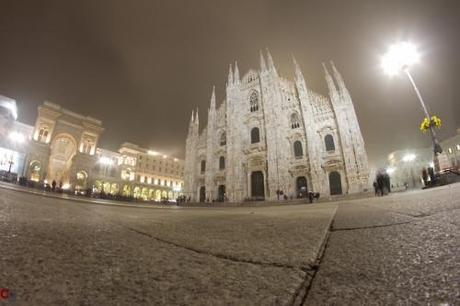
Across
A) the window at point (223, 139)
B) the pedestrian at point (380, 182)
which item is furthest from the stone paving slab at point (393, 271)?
the window at point (223, 139)

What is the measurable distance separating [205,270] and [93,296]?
0.38 metres

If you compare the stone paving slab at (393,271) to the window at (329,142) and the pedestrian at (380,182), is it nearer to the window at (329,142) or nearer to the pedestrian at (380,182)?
the pedestrian at (380,182)

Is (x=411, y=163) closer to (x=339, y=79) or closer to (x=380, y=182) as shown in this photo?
(x=339, y=79)

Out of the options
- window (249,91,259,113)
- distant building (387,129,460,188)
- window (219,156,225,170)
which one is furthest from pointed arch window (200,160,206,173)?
distant building (387,129,460,188)

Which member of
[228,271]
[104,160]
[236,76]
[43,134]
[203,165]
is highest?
[236,76]

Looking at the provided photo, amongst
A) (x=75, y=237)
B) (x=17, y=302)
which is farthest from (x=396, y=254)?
(x=75, y=237)

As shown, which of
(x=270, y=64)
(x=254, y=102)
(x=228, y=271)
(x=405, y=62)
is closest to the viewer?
(x=228, y=271)

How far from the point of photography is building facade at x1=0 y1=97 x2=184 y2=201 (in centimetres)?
3133

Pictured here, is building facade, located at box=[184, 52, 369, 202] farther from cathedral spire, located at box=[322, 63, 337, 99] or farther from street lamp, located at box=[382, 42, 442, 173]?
street lamp, located at box=[382, 42, 442, 173]

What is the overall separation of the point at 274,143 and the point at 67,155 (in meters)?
37.0

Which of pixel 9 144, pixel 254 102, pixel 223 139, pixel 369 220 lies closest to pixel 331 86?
pixel 254 102

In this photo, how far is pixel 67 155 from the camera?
120 ft

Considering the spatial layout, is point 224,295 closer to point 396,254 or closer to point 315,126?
point 396,254

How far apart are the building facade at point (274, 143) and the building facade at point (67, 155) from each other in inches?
662
